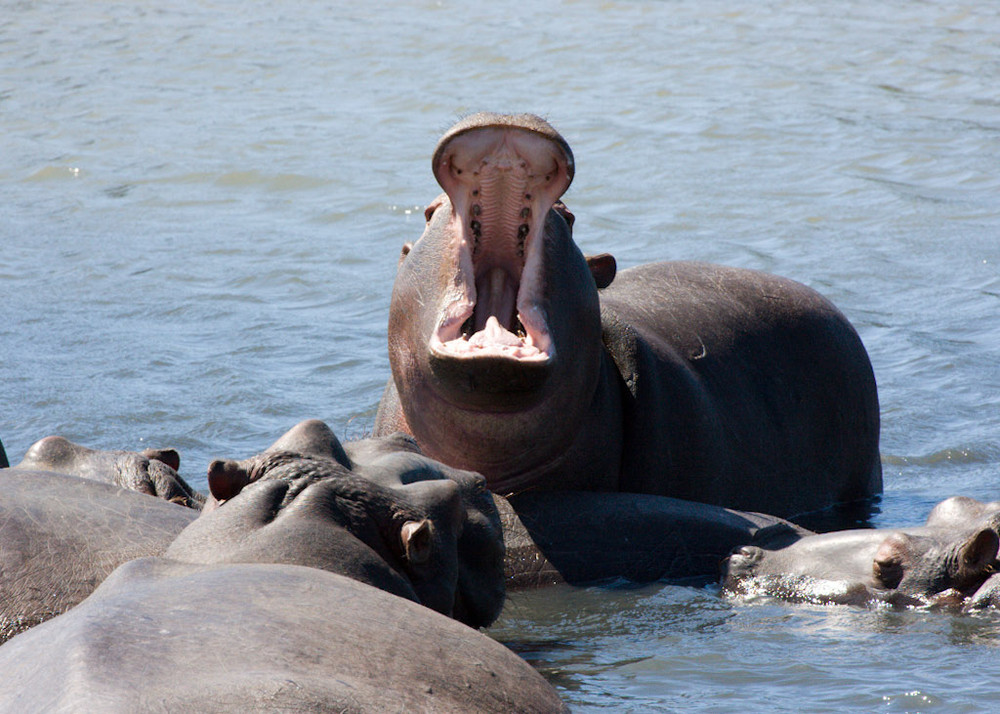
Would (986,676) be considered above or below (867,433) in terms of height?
above

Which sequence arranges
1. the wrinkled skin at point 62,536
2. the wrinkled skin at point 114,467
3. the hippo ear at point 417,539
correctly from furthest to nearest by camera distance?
1. the wrinkled skin at point 114,467
2. the wrinkled skin at point 62,536
3. the hippo ear at point 417,539

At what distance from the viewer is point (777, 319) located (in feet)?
22.8

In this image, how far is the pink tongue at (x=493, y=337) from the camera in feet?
18.4

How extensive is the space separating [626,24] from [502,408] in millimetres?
17732

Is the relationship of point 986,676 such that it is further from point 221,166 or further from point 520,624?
point 221,166

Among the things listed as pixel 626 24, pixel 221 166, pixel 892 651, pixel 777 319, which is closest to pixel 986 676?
pixel 892 651

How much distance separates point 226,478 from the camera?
3875 mm

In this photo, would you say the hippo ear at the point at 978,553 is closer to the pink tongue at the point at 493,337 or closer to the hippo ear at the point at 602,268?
the pink tongue at the point at 493,337

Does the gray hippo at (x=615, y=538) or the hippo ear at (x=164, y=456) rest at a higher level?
the hippo ear at (x=164, y=456)

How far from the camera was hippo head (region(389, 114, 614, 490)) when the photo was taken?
553 cm

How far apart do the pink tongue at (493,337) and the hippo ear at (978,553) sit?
67.3 inches

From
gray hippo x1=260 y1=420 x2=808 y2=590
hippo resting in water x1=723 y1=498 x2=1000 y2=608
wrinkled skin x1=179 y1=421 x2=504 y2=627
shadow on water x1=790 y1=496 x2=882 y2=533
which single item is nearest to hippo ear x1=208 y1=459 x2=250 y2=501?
wrinkled skin x1=179 y1=421 x2=504 y2=627

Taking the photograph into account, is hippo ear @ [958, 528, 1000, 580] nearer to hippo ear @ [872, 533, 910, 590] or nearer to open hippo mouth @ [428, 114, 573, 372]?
hippo ear @ [872, 533, 910, 590]

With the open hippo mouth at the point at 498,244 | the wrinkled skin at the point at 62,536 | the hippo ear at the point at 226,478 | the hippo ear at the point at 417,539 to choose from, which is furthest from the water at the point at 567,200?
the wrinkled skin at the point at 62,536
